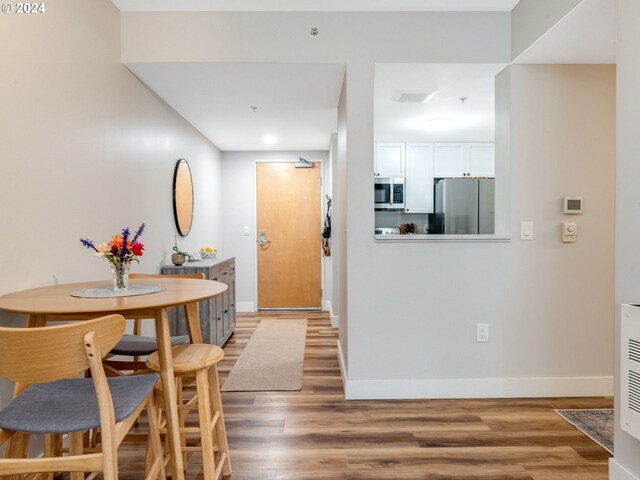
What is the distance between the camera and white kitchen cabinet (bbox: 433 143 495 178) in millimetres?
5094

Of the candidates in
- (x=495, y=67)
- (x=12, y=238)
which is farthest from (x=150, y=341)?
(x=495, y=67)

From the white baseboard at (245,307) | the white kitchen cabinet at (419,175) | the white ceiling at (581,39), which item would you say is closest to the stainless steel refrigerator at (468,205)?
the white kitchen cabinet at (419,175)

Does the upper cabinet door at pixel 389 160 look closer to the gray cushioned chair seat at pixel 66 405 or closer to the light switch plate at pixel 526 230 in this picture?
the light switch plate at pixel 526 230

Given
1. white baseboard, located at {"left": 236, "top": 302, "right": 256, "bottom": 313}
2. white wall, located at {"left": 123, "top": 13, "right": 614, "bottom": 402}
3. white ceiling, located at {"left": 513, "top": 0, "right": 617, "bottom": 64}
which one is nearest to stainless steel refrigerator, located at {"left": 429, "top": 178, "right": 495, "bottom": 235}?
white wall, located at {"left": 123, "top": 13, "right": 614, "bottom": 402}

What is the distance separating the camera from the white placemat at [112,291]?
1533 mm

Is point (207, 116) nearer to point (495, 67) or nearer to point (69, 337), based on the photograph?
point (495, 67)

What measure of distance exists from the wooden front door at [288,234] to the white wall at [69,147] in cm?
237

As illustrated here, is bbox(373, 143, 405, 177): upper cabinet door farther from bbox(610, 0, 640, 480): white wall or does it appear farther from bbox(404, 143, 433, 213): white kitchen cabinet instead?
bbox(610, 0, 640, 480): white wall

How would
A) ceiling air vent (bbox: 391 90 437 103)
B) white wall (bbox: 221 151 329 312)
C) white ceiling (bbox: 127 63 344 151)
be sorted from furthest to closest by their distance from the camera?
1. white wall (bbox: 221 151 329 312)
2. ceiling air vent (bbox: 391 90 437 103)
3. white ceiling (bbox: 127 63 344 151)

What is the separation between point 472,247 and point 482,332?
576mm

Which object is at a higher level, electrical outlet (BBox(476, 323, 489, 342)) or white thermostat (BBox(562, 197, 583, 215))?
white thermostat (BBox(562, 197, 583, 215))

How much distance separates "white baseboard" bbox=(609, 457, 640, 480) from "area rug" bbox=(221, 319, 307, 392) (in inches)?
70.0

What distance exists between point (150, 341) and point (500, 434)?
6.37 ft

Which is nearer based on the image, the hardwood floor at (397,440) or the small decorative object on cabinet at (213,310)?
the hardwood floor at (397,440)
